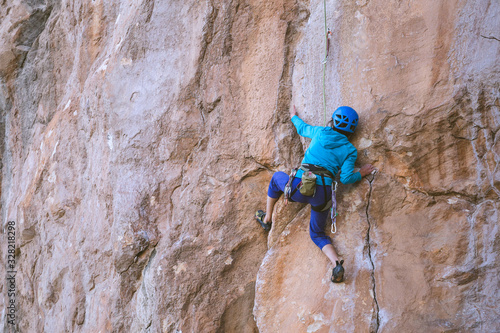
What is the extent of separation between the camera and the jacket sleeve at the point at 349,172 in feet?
12.8

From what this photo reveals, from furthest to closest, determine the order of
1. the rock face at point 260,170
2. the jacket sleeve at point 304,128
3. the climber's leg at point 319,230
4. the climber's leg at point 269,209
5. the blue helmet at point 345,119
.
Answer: the climber's leg at point 269,209 → the jacket sleeve at point 304,128 → the climber's leg at point 319,230 → the blue helmet at point 345,119 → the rock face at point 260,170

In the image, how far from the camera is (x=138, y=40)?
530 cm

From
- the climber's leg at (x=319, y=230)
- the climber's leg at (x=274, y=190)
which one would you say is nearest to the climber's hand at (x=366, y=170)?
the climber's leg at (x=319, y=230)

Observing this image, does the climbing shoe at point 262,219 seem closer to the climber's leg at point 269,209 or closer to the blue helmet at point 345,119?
the climber's leg at point 269,209

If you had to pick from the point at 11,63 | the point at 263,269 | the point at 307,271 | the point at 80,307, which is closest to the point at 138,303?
the point at 80,307

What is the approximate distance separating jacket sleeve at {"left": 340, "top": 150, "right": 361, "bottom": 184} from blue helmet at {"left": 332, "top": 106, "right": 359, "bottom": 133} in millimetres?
241

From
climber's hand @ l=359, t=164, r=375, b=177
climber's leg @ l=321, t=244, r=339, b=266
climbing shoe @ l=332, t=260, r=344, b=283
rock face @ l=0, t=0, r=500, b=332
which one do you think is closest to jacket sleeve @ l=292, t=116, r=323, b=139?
rock face @ l=0, t=0, r=500, b=332

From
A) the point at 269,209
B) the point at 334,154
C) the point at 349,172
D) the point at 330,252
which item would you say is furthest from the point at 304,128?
the point at 330,252

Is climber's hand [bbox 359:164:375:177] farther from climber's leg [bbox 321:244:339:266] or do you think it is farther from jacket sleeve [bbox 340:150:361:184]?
climber's leg [bbox 321:244:339:266]

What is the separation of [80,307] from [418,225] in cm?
423

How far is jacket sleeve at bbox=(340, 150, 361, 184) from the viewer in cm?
391

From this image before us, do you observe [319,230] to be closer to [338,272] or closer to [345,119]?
[338,272]

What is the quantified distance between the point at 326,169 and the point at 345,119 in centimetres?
48

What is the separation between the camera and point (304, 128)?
4.24 meters
